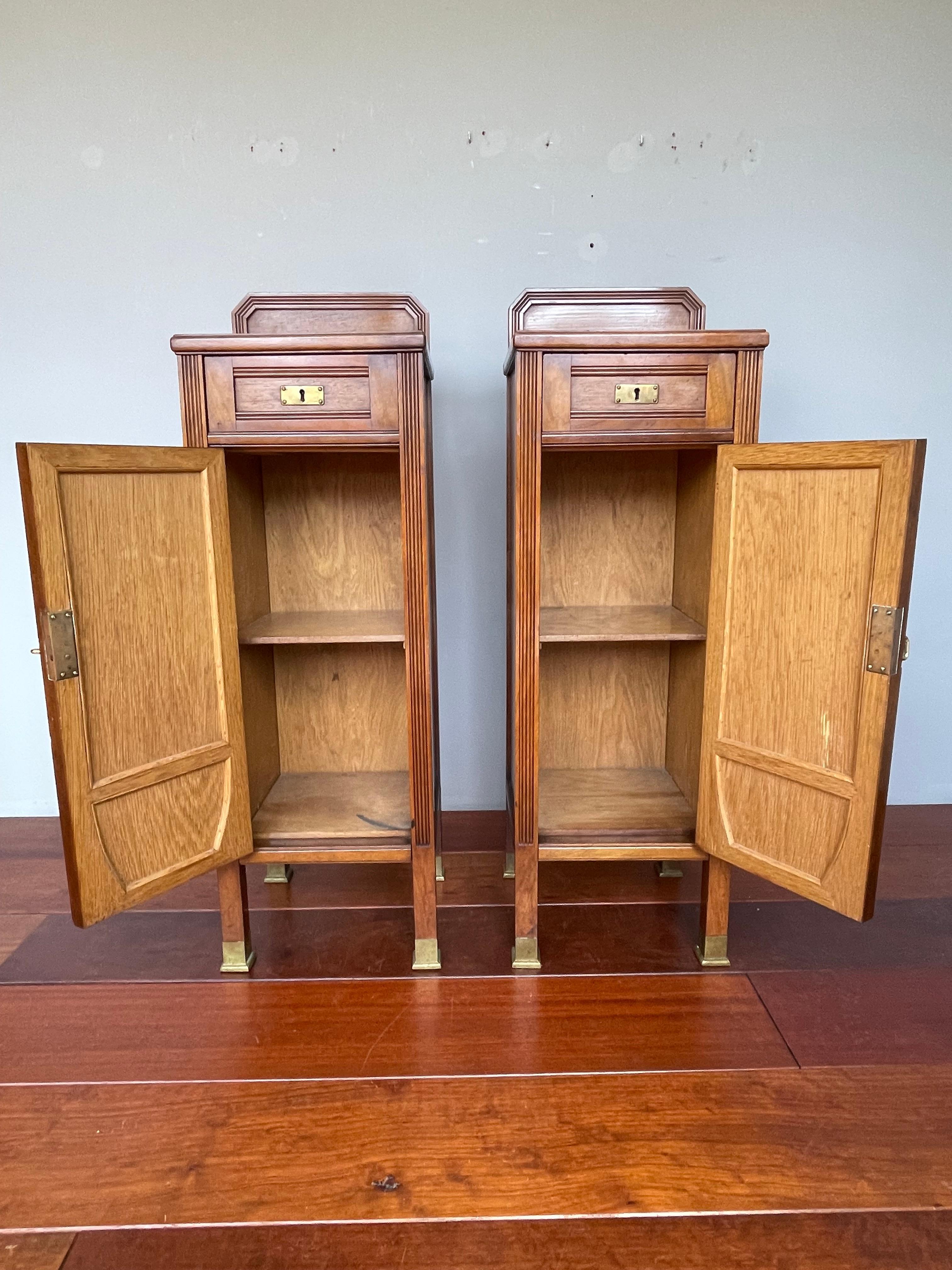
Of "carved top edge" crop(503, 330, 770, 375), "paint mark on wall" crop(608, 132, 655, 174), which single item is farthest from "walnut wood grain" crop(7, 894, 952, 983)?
"paint mark on wall" crop(608, 132, 655, 174)

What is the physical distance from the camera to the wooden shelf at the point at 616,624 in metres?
1.70

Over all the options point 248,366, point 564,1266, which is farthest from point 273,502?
point 564,1266

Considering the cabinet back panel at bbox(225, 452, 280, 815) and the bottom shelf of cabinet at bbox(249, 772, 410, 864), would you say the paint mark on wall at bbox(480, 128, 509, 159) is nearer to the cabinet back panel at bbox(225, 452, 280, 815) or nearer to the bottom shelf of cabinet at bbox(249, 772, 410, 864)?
the cabinet back panel at bbox(225, 452, 280, 815)

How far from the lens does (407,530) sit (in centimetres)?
162

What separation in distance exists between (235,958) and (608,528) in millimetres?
1514

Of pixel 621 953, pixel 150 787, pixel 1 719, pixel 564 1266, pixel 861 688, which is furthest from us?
pixel 1 719

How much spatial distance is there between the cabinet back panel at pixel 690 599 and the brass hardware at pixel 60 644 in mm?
1350

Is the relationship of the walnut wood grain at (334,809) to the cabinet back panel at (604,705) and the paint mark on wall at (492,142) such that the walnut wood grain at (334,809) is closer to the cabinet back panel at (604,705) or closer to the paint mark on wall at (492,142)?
the cabinet back panel at (604,705)

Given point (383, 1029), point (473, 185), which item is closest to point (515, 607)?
point (383, 1029)

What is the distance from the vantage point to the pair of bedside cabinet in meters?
1.39

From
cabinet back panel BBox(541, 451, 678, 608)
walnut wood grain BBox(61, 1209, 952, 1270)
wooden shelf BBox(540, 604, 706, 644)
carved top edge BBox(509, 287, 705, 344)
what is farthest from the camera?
cabinet back panel BBox(541, 451, 678, 608)

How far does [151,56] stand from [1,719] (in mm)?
2185

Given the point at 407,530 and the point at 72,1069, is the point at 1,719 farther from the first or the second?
the point at 407,530

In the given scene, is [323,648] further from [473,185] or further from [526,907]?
[473,185]
